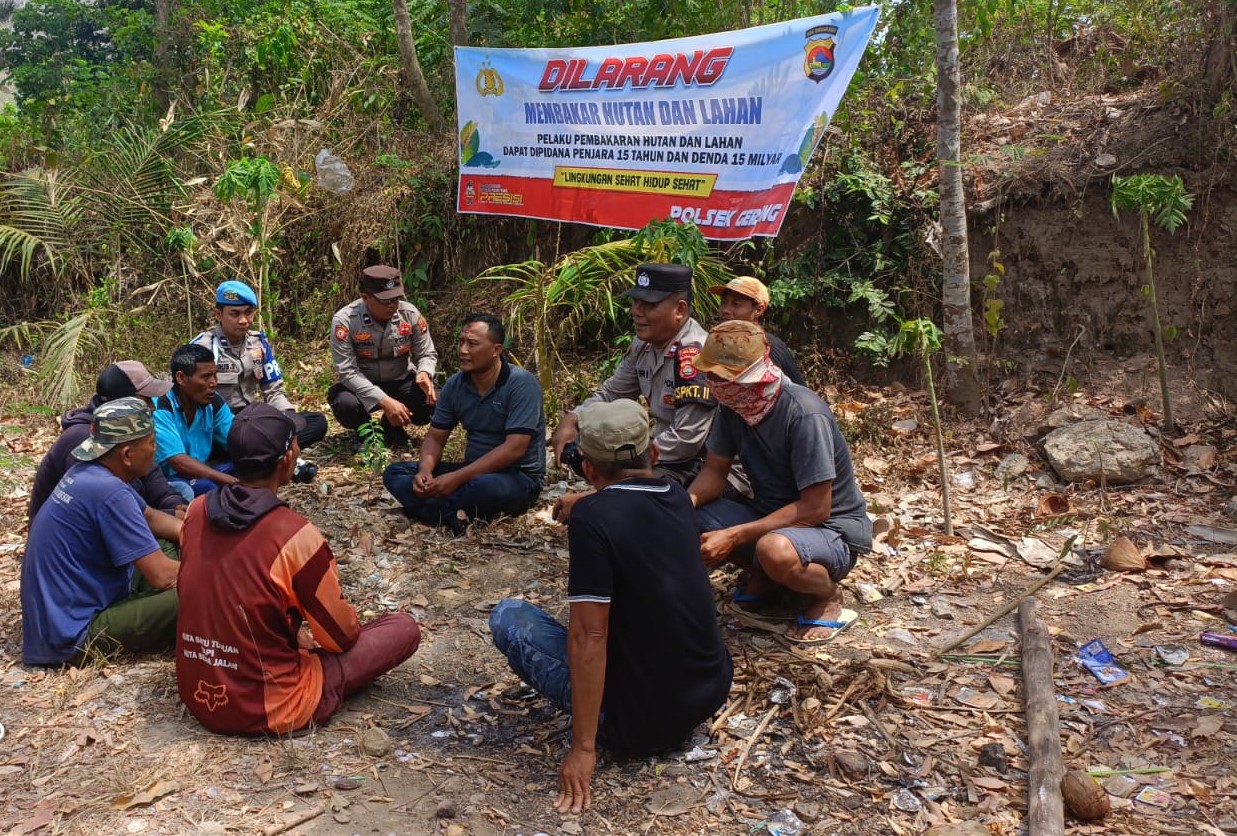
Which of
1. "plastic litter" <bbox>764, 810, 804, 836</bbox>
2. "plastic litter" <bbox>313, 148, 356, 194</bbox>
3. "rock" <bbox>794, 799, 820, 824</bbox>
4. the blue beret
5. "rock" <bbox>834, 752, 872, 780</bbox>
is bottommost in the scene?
"plastic litter" <bbox>764, 810, 804, 836</bbox>

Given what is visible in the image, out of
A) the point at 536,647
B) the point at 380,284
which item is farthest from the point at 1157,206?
the point at 380,284

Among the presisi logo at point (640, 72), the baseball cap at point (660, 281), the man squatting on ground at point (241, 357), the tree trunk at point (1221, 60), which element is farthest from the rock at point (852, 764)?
the tree trunk at point (1221, 60)

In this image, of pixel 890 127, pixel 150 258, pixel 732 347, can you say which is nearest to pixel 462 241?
pixel 150 258

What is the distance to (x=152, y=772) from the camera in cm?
352

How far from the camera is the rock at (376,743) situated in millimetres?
3696

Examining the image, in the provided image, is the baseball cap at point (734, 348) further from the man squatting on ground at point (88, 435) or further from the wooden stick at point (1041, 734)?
the man squatting on ground at point (88, 435)

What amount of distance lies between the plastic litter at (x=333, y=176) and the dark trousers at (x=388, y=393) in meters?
3.71

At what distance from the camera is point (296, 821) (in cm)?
325

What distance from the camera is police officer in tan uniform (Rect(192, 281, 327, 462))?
6316 mm

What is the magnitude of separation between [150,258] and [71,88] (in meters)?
5.42

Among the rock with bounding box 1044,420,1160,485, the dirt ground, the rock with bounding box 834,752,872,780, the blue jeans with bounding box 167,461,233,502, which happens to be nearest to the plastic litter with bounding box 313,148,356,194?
the blue jeans with bounding box 167,461,233,502

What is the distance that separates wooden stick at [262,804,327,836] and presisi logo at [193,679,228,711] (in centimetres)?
59

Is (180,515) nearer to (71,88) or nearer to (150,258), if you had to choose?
(150,258)

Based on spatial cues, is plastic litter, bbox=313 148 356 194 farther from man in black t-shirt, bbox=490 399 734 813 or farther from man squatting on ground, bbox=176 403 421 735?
man in black t-shirt, bbox=490 399 734 813
